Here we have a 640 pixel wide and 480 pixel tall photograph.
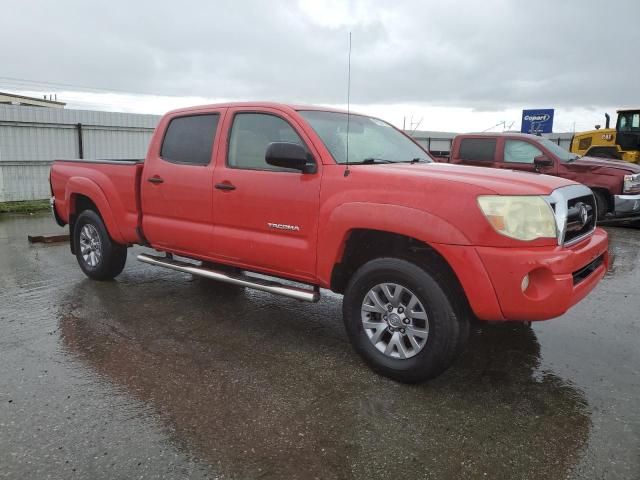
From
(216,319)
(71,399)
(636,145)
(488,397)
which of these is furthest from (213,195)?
(636,145)

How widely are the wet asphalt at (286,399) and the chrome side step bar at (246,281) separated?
42 centimetres

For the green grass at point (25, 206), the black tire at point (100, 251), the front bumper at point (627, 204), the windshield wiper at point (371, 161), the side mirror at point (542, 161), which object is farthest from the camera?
the green grass at point (25, 206)

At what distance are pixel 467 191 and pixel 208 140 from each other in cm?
250

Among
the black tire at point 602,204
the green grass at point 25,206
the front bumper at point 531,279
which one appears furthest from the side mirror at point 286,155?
the green grass at point 25,206

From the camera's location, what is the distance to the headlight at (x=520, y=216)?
309cm

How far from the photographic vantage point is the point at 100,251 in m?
5.82

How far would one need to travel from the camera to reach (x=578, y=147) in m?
15.0

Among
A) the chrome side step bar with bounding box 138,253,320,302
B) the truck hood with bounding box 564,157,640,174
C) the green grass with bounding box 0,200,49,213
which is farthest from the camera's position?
the green grass with bounding box 0,200,49,213

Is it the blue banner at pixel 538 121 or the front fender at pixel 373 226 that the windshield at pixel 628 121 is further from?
the front fender at pixel 373 226

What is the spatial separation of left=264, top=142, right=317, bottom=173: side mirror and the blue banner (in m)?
25.2

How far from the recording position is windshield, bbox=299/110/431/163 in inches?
160

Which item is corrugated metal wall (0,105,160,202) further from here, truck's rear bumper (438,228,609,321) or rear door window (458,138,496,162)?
truck's rear bumper (438,228,609,321)

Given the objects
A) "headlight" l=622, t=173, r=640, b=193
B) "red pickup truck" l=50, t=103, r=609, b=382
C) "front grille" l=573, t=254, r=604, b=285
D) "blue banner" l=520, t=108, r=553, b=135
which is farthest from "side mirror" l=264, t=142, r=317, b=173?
"blue banner" l=520, t=108, r=553, b=135

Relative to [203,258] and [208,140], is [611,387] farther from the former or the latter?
[208,140]
